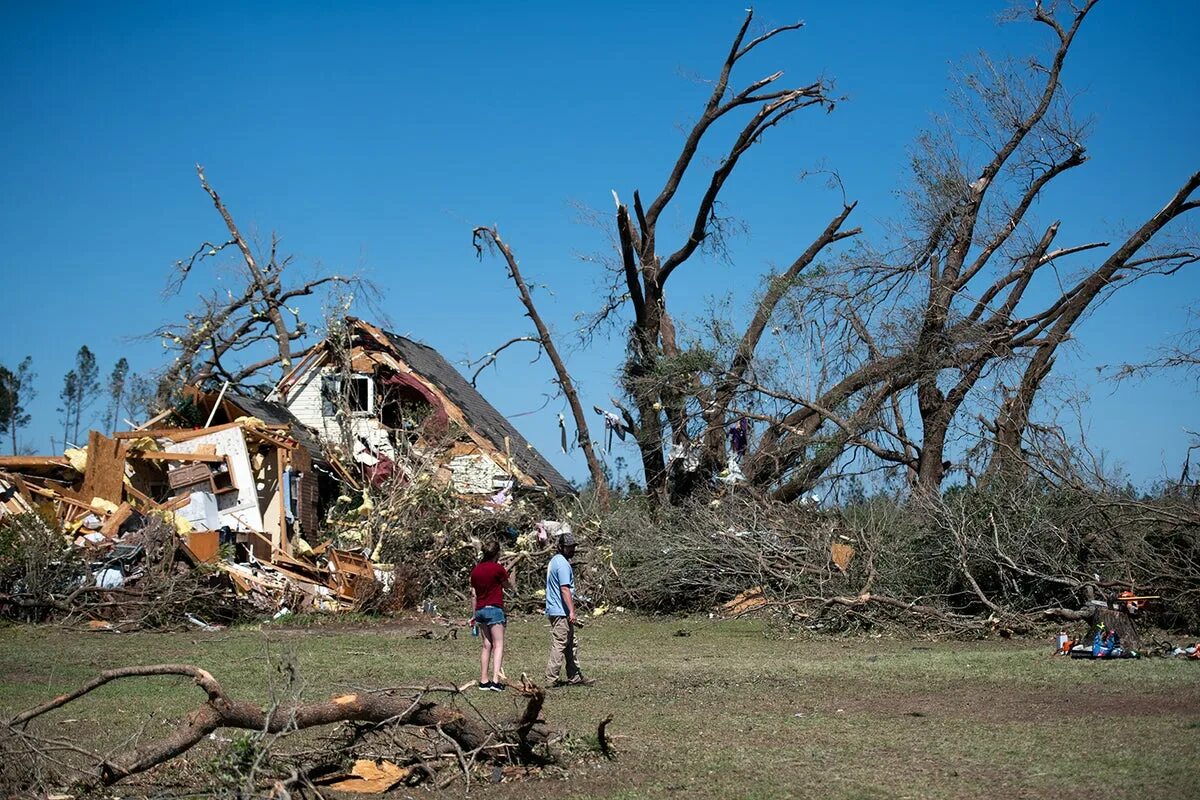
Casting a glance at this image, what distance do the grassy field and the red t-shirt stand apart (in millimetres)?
848

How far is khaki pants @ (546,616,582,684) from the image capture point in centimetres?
1115

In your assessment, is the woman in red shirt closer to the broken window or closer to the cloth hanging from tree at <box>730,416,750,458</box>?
the cloth hanging from tree at <box>730,416,750,458</box>

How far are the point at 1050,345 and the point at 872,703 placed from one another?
12596mm

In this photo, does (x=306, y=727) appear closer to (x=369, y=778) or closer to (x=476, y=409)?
(x=369, y=778)

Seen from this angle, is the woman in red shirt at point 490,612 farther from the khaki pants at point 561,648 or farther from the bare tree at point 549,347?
the bare tree at point 549,347

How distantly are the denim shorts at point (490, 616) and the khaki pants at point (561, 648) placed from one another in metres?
0.62

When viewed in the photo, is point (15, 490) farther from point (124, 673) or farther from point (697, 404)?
point (124, 673)

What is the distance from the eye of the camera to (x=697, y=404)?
23016mm

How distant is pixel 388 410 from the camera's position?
94.1ft

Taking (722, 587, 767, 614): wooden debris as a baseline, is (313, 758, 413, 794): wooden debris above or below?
below

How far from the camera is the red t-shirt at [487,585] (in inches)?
427

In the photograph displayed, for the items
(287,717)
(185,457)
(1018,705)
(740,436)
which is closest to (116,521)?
(185,457)

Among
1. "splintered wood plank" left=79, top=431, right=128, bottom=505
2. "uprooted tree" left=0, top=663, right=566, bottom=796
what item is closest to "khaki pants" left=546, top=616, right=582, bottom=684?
"uprooted tree" left=0, top=663, right=566, bottom=796

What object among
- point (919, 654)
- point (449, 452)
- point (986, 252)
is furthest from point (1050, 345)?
point (449, 452)
